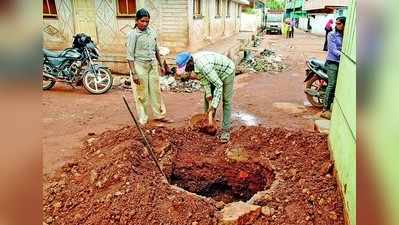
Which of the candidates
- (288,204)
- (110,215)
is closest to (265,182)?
(288,204)

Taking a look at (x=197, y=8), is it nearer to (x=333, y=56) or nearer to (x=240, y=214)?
(x=333, y=56)

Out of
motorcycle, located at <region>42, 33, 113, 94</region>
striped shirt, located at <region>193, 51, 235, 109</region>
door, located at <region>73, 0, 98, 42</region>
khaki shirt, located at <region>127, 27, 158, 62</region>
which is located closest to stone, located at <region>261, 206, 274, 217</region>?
striped shirt, located at <region>193, 51, 235, 109</region>

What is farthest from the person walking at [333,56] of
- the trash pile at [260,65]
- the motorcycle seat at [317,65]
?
the trash pile at [260,65]

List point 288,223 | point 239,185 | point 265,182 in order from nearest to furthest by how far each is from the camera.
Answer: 1. point 288,223
2. point 265,182
3. point 239,185

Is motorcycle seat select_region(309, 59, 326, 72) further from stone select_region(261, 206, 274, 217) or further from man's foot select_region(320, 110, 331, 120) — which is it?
stone select_region(261, 206, 274, 217)

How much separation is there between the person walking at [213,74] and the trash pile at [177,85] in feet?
12.7

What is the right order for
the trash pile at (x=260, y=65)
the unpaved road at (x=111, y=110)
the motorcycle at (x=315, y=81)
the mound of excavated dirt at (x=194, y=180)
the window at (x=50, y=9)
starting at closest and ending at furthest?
the mound of excavated dirt at (x=194, y=180) < the unpaved road at (x=111, y=110) < the motorcycle at (x=315, y=81) < the window at (x=50, y=9) < the trash pile at (x=260, y=65)

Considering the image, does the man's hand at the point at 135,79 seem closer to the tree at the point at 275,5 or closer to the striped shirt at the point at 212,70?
the striped shirt at the point at 212,70

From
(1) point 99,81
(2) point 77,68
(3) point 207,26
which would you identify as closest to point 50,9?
(2) point 77,68

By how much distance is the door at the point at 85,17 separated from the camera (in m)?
11.4
